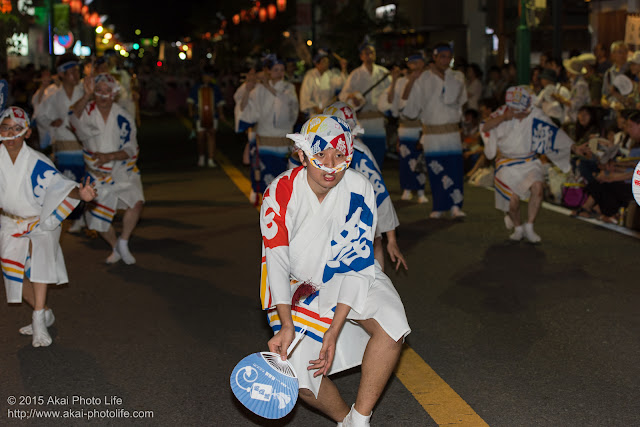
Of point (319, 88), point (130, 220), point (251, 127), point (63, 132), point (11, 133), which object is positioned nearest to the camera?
point (11, 133)

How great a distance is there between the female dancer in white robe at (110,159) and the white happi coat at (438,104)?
151 inches

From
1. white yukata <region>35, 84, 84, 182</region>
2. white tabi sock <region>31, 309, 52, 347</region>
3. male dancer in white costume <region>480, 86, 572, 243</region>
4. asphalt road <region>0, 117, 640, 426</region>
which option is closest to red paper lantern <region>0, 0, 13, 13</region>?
white yukata <region>35, 84, 84, 182</region>

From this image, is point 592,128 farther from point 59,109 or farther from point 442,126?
point 59,109

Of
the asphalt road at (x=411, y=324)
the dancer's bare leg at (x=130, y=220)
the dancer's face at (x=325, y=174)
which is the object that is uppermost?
the dancer's face at (x=325, y=174)

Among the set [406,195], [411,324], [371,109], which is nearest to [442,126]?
[406,195]

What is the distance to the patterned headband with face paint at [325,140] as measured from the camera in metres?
4.14

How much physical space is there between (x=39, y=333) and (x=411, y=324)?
8.43 feet

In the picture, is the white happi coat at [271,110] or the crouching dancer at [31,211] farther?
the white happi coat at [271,110]

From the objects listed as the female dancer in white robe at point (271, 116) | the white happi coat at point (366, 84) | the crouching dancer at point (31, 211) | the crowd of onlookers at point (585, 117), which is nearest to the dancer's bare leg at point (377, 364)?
A: the crouching dancer at point (31, 211)

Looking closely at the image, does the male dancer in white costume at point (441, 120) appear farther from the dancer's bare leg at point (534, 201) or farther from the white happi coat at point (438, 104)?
the dancer's bare leg at point (534, 201)

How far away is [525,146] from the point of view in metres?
9.27

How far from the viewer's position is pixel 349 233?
424 cm

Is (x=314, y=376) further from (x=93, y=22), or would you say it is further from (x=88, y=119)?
(x=93, y=22)

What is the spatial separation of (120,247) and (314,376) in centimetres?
497
